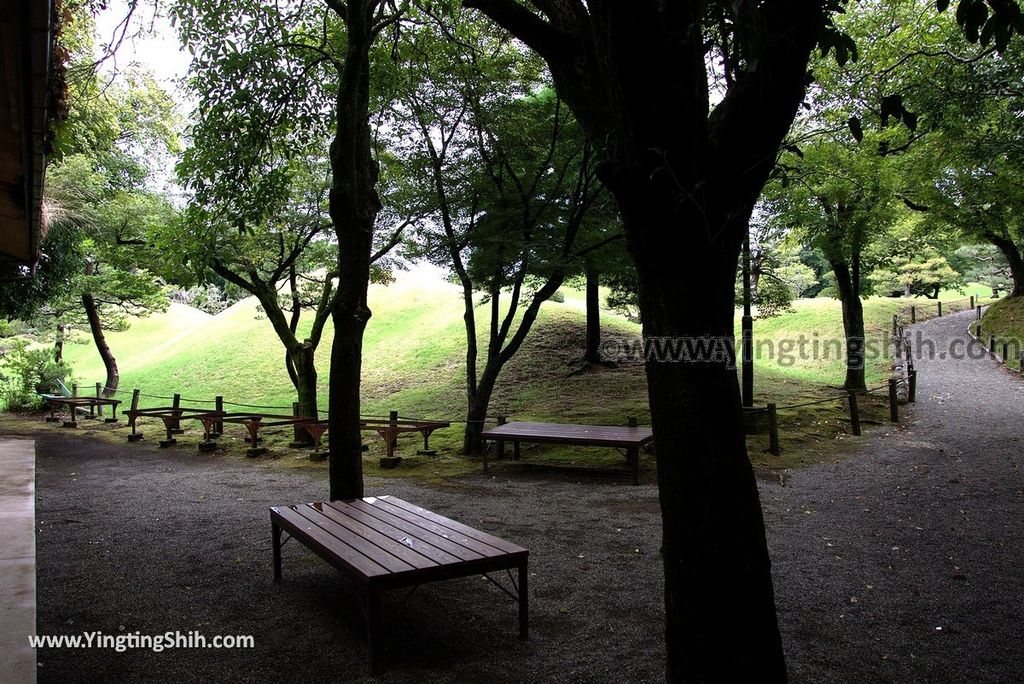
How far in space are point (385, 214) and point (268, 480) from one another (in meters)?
6.88

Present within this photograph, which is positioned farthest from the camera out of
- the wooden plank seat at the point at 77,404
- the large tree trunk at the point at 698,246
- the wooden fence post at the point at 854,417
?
the wooden plank seat at the point at 77,404

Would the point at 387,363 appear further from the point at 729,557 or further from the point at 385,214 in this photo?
the point at 729,557

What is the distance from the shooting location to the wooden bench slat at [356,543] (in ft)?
12.6

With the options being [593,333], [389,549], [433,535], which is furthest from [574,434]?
[593,333]

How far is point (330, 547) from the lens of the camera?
4258 mm

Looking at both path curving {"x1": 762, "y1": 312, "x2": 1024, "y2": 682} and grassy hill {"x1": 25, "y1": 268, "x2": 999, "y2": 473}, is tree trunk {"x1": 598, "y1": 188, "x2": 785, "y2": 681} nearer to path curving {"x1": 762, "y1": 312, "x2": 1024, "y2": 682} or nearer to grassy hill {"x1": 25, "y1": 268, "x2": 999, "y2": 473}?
path curving {"x1": 762, "y1": 312, "x2": 1024, "y2": 682}

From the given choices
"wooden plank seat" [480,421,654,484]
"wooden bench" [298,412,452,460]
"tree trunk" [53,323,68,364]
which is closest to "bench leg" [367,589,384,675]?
"wooden plank seat" [480,421,654,484]

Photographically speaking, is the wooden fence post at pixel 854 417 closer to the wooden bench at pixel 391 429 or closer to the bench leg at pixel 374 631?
the wooden bench at pixel 391 429

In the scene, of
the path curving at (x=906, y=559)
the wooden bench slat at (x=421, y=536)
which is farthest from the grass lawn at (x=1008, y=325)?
the wooden bench slat at (x=421, y=536)

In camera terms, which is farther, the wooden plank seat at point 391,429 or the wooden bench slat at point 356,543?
the wooden plank seat at point 391,429

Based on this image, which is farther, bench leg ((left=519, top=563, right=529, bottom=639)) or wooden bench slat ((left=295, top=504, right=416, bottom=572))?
bench leg ((left=519, top=563, right=529, bottom=639))

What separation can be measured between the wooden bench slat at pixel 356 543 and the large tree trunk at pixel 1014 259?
26028 millimetres

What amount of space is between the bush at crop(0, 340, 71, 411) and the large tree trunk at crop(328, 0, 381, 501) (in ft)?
69.5

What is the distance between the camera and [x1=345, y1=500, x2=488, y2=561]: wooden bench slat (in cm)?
409
